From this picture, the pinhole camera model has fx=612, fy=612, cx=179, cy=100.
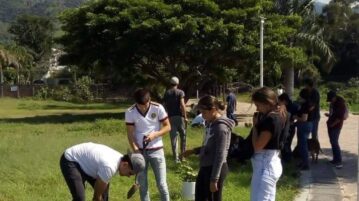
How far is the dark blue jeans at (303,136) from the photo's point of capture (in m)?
11.0

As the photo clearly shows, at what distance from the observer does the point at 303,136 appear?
11.1 metres

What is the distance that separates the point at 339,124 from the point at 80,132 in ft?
→ 34.6

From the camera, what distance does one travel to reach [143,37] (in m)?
25.8

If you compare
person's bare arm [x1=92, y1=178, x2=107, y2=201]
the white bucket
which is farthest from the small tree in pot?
person's bare arm [x1=92, y1=178, x2=107, y2=201]

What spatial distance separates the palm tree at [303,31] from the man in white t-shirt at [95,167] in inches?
973

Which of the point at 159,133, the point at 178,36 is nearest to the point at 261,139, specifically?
the point at 159,133

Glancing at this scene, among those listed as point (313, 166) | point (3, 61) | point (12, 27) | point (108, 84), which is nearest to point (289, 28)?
point (313, 166)

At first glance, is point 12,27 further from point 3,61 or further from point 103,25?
point 103,25

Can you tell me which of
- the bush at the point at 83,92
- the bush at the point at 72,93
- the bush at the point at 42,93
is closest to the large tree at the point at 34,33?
the bush at the point at 42,93

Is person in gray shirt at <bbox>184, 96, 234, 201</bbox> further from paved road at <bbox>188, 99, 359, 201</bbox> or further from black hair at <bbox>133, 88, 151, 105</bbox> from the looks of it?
paved road at <bbox>188, 99, 359, 201</bbox>

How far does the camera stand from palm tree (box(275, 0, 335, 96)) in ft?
98.9

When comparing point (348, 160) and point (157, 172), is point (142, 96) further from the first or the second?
point (348, 160)

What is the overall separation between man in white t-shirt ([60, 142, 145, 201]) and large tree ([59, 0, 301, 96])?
62.5 ft

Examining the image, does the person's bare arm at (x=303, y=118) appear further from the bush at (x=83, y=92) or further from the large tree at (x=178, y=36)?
the bush at (x=83, y=92)
